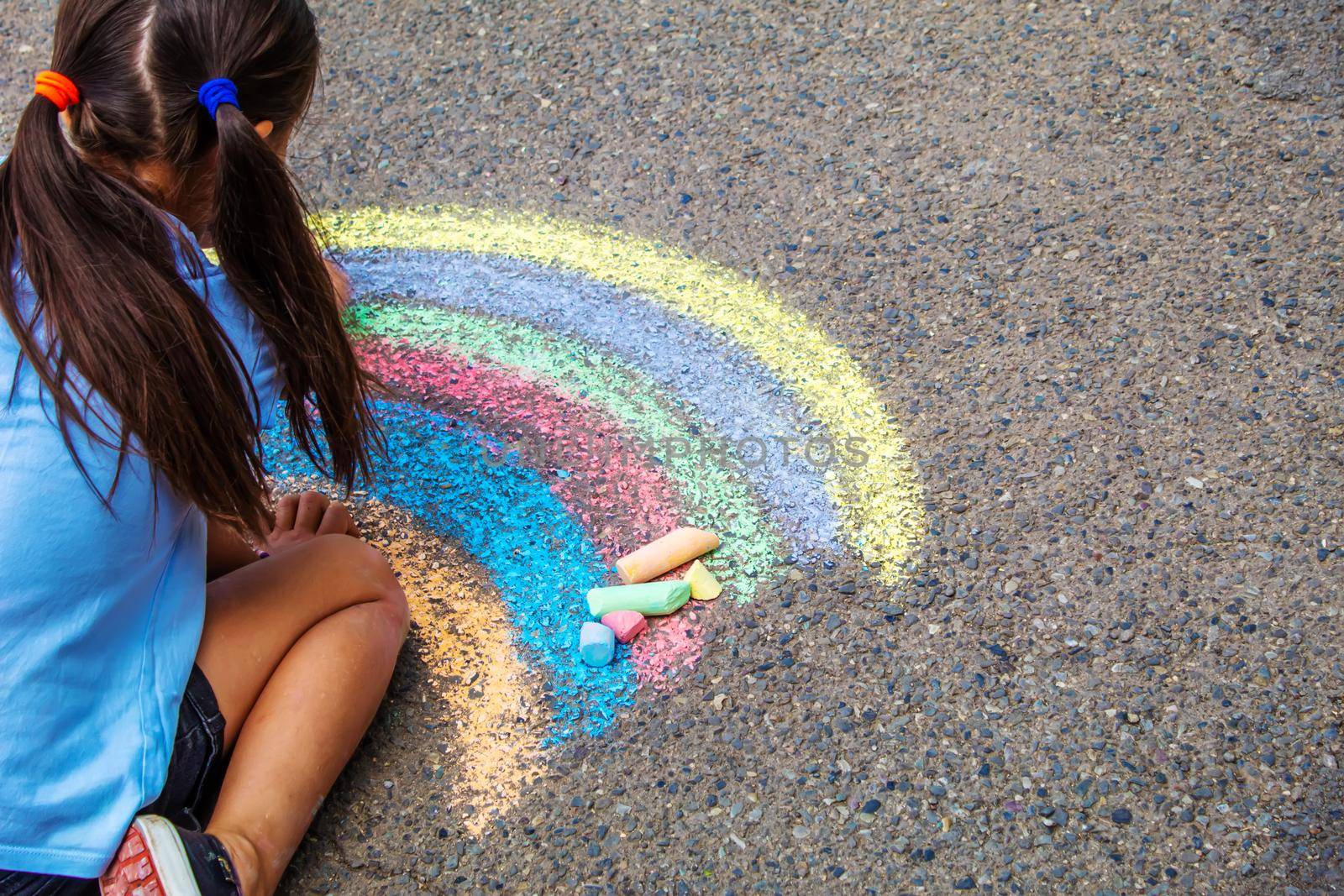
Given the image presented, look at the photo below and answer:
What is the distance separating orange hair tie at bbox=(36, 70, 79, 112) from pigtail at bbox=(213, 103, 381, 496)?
0.18 m

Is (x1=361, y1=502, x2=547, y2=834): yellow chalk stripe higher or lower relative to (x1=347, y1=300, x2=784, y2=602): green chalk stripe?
lower

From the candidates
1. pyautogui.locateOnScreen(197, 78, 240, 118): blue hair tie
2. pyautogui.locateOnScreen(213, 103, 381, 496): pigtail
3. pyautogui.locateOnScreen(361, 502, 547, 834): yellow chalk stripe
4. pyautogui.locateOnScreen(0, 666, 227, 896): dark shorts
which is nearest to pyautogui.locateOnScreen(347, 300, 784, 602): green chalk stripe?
pyautogui.locateOnScreen(361, 502, 547, 834): yellow chalk stripe

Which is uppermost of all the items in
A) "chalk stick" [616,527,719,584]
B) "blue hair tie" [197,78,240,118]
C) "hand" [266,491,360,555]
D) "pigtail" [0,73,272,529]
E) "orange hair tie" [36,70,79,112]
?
"orange hair tie" [36,70,79,112]

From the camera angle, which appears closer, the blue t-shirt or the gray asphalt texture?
the blue t-shirt

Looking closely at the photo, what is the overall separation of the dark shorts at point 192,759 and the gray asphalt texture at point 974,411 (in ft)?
0.63

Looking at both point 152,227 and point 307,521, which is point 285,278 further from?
point 307,521

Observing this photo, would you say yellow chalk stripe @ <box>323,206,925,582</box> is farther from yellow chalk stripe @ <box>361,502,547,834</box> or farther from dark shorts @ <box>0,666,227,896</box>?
dark shorts @ <box>0,666,227,896</box>

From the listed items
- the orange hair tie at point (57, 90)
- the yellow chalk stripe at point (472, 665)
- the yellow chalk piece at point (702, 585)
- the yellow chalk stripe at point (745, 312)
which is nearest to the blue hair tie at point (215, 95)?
the orange hair tie at point (57, 90)

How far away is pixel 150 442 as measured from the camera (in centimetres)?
131

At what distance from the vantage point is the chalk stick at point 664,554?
184cm

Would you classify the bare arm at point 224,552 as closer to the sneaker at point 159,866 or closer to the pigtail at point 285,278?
the pigtail at point 285,278

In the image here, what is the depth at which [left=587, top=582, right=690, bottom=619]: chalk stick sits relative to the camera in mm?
1787

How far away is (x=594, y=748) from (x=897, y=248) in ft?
4.27

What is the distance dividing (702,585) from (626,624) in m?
0.15
